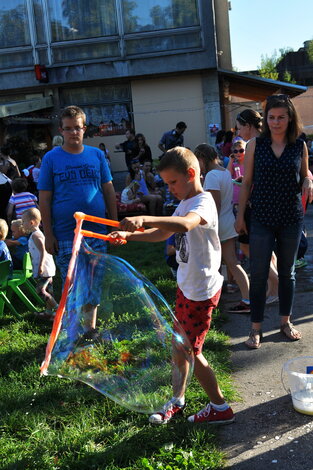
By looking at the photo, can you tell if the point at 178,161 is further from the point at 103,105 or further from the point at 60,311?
the point at 103,105

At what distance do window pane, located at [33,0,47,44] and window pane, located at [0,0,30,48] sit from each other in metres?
0.37

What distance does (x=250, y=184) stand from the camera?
4434 mm

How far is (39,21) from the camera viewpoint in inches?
698

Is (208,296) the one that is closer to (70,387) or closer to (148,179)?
(70,387)

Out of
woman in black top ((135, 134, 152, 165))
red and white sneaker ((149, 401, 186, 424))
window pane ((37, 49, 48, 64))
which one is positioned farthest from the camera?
window pane ((37, 49, 48, 64))

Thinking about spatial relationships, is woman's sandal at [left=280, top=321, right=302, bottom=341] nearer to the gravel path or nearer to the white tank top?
the gravel path

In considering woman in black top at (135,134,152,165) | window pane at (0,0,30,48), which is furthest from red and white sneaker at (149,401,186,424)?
window pane at (0,0,30,48)

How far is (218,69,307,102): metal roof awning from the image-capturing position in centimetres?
1851

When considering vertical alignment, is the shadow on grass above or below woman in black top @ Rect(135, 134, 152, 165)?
below

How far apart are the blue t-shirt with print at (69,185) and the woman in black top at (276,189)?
1.24 m

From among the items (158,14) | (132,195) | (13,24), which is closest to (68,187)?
(132,195)

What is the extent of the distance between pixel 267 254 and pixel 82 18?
15.5m

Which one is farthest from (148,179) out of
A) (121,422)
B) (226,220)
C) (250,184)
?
(121,422)

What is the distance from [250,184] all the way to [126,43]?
569 inches
